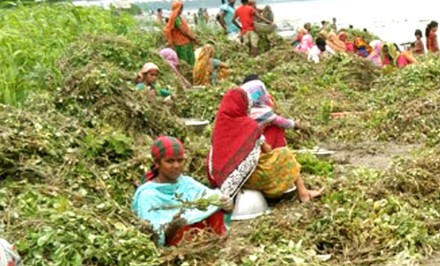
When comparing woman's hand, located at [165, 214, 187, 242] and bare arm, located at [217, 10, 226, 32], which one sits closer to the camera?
woman's hand, located at [165, 214, 187, 242]

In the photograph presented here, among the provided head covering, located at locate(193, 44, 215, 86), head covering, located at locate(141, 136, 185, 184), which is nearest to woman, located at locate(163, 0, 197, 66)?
head covering, located at locate(193, 44, 215, 86)

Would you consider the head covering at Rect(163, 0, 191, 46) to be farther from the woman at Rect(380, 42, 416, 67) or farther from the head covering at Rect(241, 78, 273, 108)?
the head covering at Rect(241, 78, 273, 108)

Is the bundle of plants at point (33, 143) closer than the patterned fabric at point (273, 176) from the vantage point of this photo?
Yes

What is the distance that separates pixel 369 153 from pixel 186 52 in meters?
5.94

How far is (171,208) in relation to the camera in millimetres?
5441

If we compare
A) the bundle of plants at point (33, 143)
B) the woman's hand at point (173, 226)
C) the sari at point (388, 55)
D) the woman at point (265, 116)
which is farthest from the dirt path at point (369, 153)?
the sari at point (388, 55)

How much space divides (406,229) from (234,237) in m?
1.17

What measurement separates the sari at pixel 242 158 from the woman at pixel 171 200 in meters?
0.98

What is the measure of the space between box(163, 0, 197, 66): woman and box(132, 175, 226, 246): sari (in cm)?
845

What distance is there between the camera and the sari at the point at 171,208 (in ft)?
17.9

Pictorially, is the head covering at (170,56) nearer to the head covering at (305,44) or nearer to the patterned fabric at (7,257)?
the head covering at (305,44)

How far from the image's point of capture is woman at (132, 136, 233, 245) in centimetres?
545

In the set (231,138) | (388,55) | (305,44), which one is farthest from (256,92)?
(305,44)

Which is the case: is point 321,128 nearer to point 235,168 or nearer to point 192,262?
point 235,168
